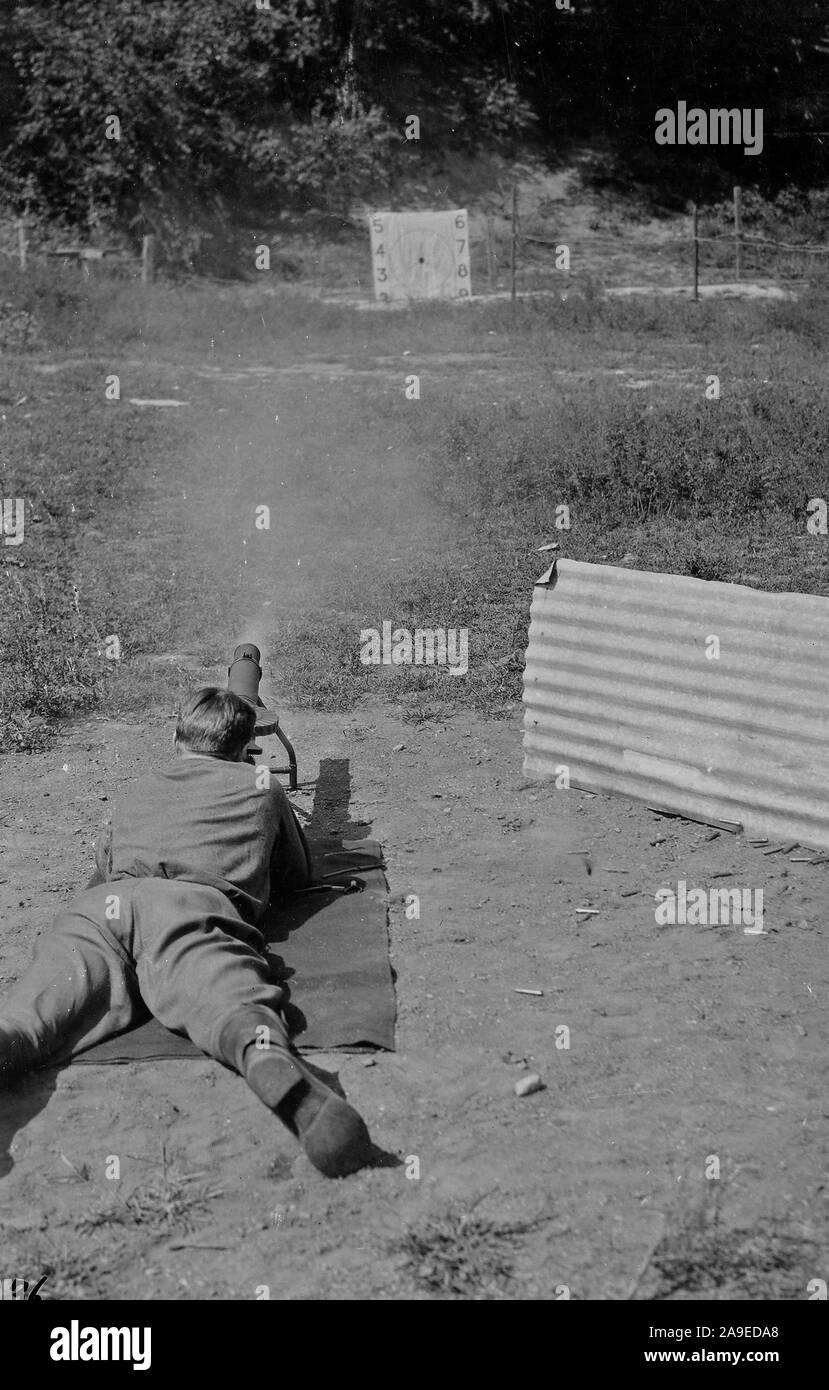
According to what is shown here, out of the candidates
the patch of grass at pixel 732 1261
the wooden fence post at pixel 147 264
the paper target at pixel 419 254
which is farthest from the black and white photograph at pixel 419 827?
the paper target at pixel 419 254

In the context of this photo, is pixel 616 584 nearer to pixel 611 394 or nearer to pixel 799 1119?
pixel 799 1119

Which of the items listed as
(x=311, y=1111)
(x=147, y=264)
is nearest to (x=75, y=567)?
(x=311, y=1111)

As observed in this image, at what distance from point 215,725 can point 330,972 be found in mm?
906

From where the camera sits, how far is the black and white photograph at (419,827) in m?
3.31

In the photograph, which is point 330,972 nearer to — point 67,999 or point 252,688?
point 67,999

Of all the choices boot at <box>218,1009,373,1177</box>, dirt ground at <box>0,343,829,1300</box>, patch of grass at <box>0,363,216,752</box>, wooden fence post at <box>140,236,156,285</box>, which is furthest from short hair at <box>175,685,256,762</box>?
wooden fence post at <box>140,236,156,285</box>

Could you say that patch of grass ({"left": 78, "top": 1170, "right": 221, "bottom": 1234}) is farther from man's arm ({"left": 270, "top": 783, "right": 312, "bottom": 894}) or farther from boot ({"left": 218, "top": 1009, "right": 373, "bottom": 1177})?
man's arm ({"left": 270, "top": 783, "right": 312, "bottom": 894})

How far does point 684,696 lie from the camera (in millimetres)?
5746

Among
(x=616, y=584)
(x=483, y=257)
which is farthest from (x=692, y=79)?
(x=616, y=584)

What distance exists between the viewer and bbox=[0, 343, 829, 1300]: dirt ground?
3.17 m

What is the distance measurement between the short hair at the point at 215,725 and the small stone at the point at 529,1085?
1.53 m

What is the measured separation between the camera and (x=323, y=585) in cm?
905

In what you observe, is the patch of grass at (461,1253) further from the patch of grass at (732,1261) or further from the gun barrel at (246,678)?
the gun barrel at (246,678)

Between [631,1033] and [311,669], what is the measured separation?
3.78 metres
